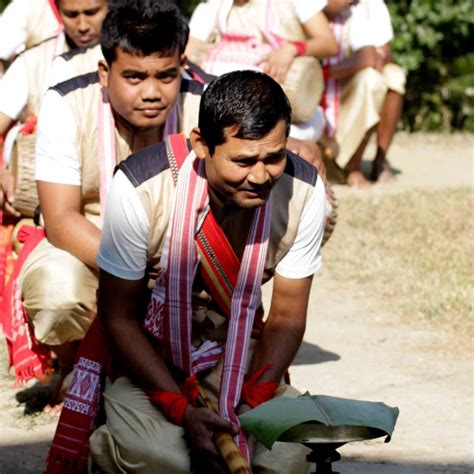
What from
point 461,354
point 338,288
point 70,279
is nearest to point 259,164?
point 70,279

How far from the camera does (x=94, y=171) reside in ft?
16.2

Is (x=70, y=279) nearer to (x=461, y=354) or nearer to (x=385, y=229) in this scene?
(x=461, y=354)

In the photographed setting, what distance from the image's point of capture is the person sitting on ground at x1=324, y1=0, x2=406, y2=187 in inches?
398

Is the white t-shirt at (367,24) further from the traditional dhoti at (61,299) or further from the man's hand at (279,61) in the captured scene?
the traditional dhoti at (61,299)

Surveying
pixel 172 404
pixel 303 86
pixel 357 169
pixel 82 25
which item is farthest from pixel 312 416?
pixel 357 169

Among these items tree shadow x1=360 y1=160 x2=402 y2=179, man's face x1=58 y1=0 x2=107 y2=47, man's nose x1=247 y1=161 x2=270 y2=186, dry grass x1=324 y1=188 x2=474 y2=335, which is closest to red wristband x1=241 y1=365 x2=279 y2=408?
man's nose x1=247 y1=161 x2=270 y2=186

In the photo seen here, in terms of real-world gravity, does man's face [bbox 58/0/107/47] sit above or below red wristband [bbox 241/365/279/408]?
above

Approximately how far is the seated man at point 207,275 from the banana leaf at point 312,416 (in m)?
0.62

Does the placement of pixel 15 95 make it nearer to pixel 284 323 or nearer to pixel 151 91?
pixel 151 91

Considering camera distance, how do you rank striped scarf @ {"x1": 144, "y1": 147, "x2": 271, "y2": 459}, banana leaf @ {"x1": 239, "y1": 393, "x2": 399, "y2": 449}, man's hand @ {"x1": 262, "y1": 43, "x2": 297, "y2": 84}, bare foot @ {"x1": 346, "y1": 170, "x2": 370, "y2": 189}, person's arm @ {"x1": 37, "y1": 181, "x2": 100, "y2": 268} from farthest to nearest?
bare foot @ {"x1": 346, "y1": 170, "x2": 370, "y2": 189} → man's hand @ {"x1": 262, "y1": 43, "x2": 297, "y2": 84} → person's arm @ {"x1": 37, "y1": 181, "x2": 100, "y2": 268} → striped scarf @ {"x1": 144, "y1": 147, "x2": 271, "y2": 459} → banana leaf @ {"x1": 239, "y1": 393, "x2": 399, "y2": 449}

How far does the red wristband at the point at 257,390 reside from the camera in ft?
13.0

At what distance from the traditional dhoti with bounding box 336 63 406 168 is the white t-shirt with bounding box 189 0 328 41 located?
64.8 inches

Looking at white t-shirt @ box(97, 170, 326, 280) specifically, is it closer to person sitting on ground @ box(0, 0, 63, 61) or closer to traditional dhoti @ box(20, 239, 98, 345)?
traditional dhoti @ box(20, 239, 98, 345)

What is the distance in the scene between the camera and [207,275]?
4043 mm
